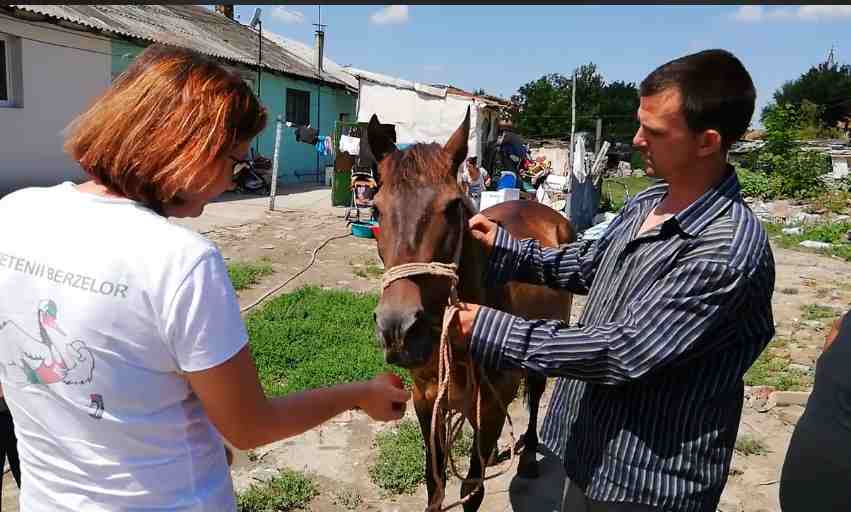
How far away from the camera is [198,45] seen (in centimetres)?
1695

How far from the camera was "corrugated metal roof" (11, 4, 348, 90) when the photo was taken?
44.0 feet

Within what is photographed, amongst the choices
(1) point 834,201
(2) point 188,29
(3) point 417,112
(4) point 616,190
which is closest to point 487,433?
(3) point 417,112

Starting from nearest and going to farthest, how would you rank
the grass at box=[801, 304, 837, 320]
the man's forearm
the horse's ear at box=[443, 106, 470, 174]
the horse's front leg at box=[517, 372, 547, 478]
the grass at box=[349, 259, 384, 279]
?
the man's forearm < the horse's ear at box=[443, 106, 470, 174] < the horse's front leg at box=[517, 372, 547, 478] < the grass at box=[801, 304, 837, 320] < the grass at box=[349, 259, 384, 279]

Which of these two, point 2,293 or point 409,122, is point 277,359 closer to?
point 2,293

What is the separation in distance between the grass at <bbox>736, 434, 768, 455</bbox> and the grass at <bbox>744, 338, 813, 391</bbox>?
107 centimetres

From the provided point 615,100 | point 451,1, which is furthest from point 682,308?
point 615,100

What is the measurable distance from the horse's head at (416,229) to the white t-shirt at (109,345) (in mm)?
705

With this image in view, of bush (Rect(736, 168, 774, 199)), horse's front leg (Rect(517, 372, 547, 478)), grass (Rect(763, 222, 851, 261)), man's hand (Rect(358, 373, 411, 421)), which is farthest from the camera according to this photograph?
bush (Rect(736, 168, 774, 199))

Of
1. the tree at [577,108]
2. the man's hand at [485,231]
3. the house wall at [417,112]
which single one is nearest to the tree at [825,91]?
the tree at [577,108]

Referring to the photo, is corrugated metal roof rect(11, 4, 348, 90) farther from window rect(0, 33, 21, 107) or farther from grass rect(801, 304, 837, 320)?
grass rect(801, 304, 837, 320)

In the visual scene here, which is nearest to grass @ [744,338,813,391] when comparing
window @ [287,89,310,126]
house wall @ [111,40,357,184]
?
house wall @ [111,40,357,184]

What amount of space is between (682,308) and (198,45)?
18.1 metres

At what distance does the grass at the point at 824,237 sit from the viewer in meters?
11.7

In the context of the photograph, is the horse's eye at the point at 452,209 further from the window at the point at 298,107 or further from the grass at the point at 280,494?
the window at the point at 298,107
